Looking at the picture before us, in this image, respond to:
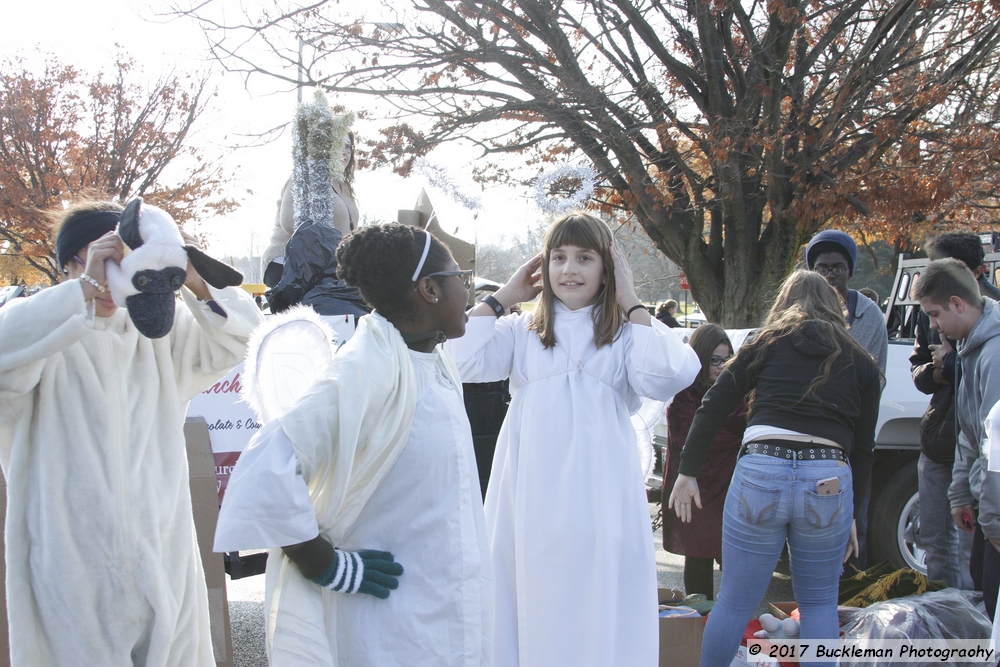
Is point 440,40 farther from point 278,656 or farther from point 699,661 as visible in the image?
point 278,656

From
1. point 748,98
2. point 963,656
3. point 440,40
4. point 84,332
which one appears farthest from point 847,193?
point 84,332

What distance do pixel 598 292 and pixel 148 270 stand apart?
1.69 meters

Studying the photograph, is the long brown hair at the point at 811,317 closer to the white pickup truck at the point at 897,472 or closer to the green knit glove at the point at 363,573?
the white pickup truck at the point at 897,472

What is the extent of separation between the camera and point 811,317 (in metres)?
3.35

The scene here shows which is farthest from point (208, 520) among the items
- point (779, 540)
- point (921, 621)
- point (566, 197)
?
point (921, 621)

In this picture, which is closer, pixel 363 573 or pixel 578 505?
pixel 363 573

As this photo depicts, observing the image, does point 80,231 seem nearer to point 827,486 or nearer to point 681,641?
point 827,486

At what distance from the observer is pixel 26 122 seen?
1365 centimetres

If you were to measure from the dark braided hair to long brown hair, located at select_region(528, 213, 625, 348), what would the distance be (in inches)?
41.0

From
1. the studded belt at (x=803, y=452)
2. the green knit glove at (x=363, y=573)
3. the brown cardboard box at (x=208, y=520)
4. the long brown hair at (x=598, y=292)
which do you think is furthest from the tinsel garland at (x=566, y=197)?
the green knit glove at (x=363, y=573)

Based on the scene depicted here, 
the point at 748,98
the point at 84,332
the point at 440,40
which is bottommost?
the point at 84,332

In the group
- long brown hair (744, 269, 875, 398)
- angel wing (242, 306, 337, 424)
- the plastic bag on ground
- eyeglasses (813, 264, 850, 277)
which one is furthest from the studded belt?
angel wing (242, 306, 337, 424)

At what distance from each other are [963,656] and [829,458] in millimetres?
1193

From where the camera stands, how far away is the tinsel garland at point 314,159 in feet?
13.0
